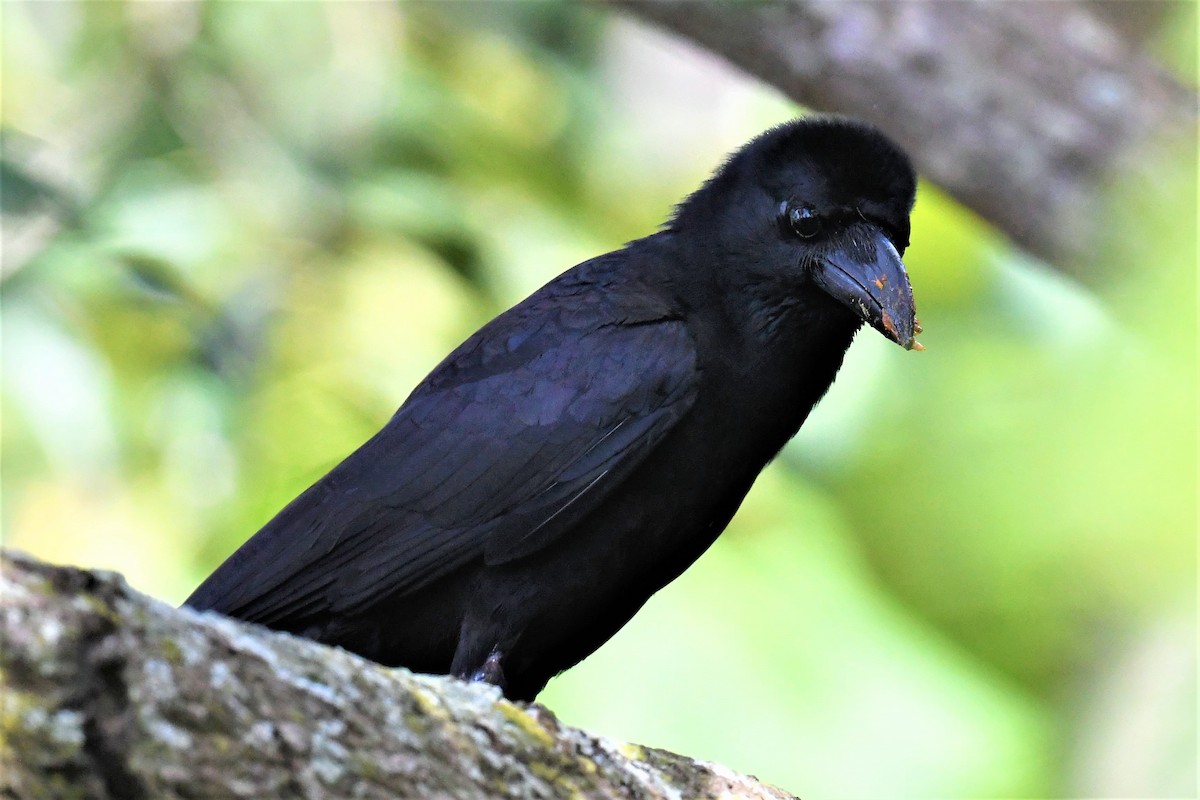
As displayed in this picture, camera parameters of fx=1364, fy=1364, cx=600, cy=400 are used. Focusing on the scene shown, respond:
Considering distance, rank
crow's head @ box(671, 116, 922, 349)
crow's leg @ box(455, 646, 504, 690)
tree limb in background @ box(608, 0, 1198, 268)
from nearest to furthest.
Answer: crow's leg @ box(455, 646, 504, 690) → crow's head @ box(671, 116, 922, 349) → tree limb in background @ box(608, 0, 1198, 268)

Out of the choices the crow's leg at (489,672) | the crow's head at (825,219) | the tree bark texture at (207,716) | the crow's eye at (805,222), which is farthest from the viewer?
the crow's eye at (805,222)

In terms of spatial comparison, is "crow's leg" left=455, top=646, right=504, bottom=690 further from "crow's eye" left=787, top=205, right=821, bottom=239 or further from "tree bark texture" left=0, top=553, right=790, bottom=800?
"crow's eye" left=787, top=205, right=821, bottom=239

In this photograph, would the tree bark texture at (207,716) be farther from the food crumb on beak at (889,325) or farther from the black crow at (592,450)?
the food crumb on beak at (889,325)

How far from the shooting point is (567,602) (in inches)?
132

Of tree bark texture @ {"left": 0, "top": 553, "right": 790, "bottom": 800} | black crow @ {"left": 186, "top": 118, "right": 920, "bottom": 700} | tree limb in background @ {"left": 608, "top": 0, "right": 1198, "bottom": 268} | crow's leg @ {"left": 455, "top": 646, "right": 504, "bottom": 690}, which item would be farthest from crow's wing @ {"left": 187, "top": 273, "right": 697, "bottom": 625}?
tree limb in background @ {"left": 608, "top": 0, "right": 1198, "bottom": 268}

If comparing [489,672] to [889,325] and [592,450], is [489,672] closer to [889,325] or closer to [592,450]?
[592,450]

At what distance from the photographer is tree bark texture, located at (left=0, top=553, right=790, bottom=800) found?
1.86 m

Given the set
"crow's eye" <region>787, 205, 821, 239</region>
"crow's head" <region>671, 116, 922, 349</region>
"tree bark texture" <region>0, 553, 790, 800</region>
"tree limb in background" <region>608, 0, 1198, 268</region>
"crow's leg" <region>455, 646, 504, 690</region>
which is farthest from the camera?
"tree limb in background" <region>608, 0, 1198, 268</region>

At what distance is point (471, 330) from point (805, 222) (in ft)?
10.3

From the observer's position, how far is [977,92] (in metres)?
5.70

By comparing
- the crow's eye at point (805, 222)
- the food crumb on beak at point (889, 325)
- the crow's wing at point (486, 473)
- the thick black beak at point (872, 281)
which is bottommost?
the crow's wing at point (486, 473)

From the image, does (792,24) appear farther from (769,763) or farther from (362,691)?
(362,691)

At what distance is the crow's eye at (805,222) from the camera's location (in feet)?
11.7

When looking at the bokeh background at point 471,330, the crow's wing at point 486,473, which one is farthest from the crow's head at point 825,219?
the bokeh background at point 471,330
